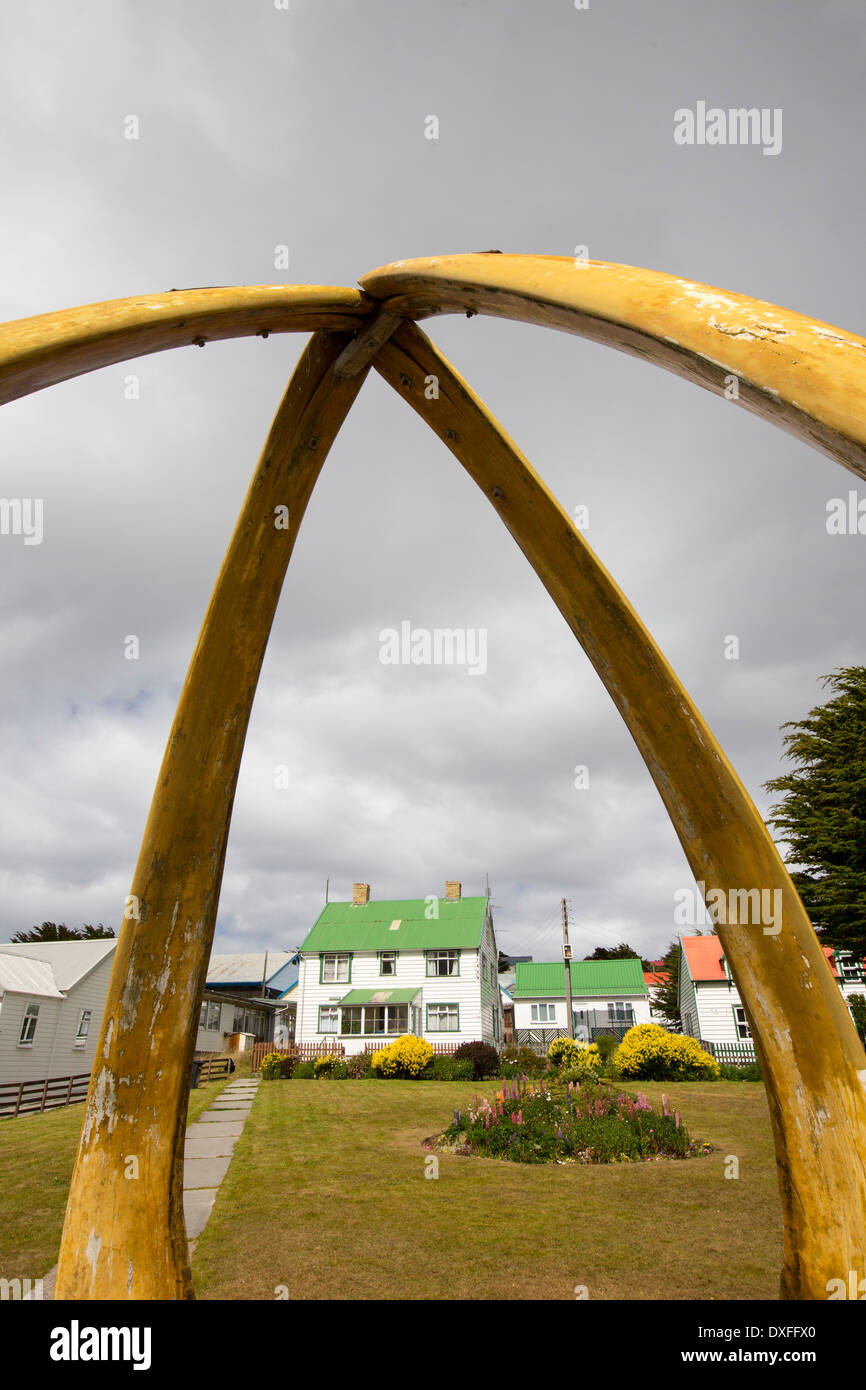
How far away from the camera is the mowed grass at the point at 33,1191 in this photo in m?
5.52

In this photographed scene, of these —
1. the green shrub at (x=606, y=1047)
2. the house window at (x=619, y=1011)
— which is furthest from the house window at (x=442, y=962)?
the house window at (x=619, y=1011)

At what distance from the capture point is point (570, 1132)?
10359 mm

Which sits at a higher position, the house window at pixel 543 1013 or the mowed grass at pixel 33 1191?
the mowed grass at pixel 33 1191

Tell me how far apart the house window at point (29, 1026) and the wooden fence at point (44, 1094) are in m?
1.33

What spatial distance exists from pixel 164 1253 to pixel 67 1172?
26.1ft

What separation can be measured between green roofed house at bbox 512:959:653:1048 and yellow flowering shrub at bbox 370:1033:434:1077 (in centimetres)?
2113

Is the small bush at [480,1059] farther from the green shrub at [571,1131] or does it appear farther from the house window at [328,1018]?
the green shrub at [571,1131]

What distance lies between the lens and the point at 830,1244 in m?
2.91

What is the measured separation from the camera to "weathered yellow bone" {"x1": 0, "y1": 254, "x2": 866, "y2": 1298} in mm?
2928

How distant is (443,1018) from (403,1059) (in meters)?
9.19

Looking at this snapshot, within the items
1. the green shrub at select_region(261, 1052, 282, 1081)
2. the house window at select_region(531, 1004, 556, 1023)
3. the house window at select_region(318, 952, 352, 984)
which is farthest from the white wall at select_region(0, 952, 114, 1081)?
the house window at select_region(531, 1004, 556, 1023)

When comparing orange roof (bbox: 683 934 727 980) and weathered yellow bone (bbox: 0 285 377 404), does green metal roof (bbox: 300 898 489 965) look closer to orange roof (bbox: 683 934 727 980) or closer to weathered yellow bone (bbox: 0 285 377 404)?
orange roof (bbox: 683 934 727 980)
